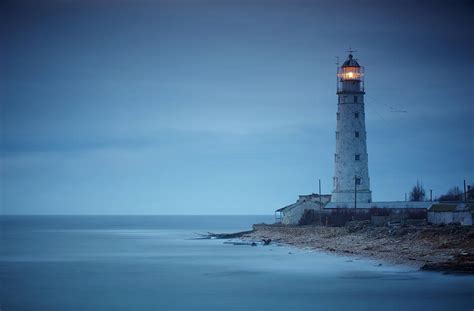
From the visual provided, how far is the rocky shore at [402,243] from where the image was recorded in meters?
38.0

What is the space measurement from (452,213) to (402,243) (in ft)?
19.4

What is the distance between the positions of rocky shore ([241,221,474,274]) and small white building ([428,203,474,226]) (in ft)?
7.64

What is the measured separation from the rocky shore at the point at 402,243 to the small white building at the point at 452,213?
233cm

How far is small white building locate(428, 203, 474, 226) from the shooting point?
47.8m

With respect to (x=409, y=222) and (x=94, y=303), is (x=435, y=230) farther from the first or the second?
(x=94, y=303)

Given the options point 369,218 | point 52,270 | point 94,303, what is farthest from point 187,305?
point 369,218

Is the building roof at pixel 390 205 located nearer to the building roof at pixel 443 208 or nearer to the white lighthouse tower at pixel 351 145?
the white lighthouse tower at pixel 351 145

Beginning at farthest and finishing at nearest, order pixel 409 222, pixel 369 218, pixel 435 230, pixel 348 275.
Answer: pixel 369 218
pixel 409 222
pixel 435 230
pixel 348 275

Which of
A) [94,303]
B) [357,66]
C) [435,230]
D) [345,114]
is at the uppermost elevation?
[357,66]

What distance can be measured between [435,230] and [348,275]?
26.6 ft

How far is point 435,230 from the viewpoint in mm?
44844

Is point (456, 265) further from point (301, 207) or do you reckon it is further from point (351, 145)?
point (301, 207)

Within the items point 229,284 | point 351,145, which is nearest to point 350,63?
point 351,145

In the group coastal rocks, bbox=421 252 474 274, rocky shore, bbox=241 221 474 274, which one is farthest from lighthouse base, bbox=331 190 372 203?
coastal rocks, bbox=421 252 474 274
